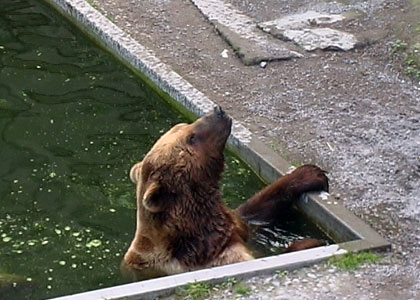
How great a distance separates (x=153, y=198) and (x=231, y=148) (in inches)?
76.2

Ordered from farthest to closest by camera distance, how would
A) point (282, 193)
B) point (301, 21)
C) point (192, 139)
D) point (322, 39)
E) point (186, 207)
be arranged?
point (301, 21), point (322, 39), point (282, 193), point (192, 139), point (186, 207)

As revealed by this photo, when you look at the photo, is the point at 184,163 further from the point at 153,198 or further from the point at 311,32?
the point at 311,32

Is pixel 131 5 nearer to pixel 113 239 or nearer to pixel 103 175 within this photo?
pixel 103 175

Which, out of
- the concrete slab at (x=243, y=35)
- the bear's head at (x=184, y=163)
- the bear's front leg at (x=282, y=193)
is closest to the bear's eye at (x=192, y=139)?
the bear's head at (x=184, y=163)

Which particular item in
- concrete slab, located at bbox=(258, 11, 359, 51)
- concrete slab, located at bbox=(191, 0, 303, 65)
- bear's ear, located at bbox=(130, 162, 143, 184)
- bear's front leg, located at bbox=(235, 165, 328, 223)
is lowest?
concrete slab, located at bbox=(191, 0, 303, 65)

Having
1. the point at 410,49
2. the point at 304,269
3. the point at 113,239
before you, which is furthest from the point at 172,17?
the point at 304,269

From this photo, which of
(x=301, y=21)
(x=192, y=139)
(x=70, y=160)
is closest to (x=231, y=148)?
(x=70, y=160)

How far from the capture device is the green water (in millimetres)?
6910

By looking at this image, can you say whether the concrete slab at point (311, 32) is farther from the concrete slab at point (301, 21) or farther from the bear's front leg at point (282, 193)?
the bear's front leg at point (282, 193)

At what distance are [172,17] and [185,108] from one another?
2.03 meters

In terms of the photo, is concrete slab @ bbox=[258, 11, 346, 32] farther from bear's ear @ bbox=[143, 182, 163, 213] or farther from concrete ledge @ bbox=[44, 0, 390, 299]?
bear's ear @ bbox=[143, 182, 163, 213]

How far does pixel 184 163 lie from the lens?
646 centimetres

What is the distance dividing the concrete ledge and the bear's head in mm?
685

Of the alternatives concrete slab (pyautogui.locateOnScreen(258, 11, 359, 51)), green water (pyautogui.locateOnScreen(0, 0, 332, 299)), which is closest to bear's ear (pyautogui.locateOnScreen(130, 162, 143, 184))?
green water (pyautogui.locateOnScreen(0, 0, 332, 299))
